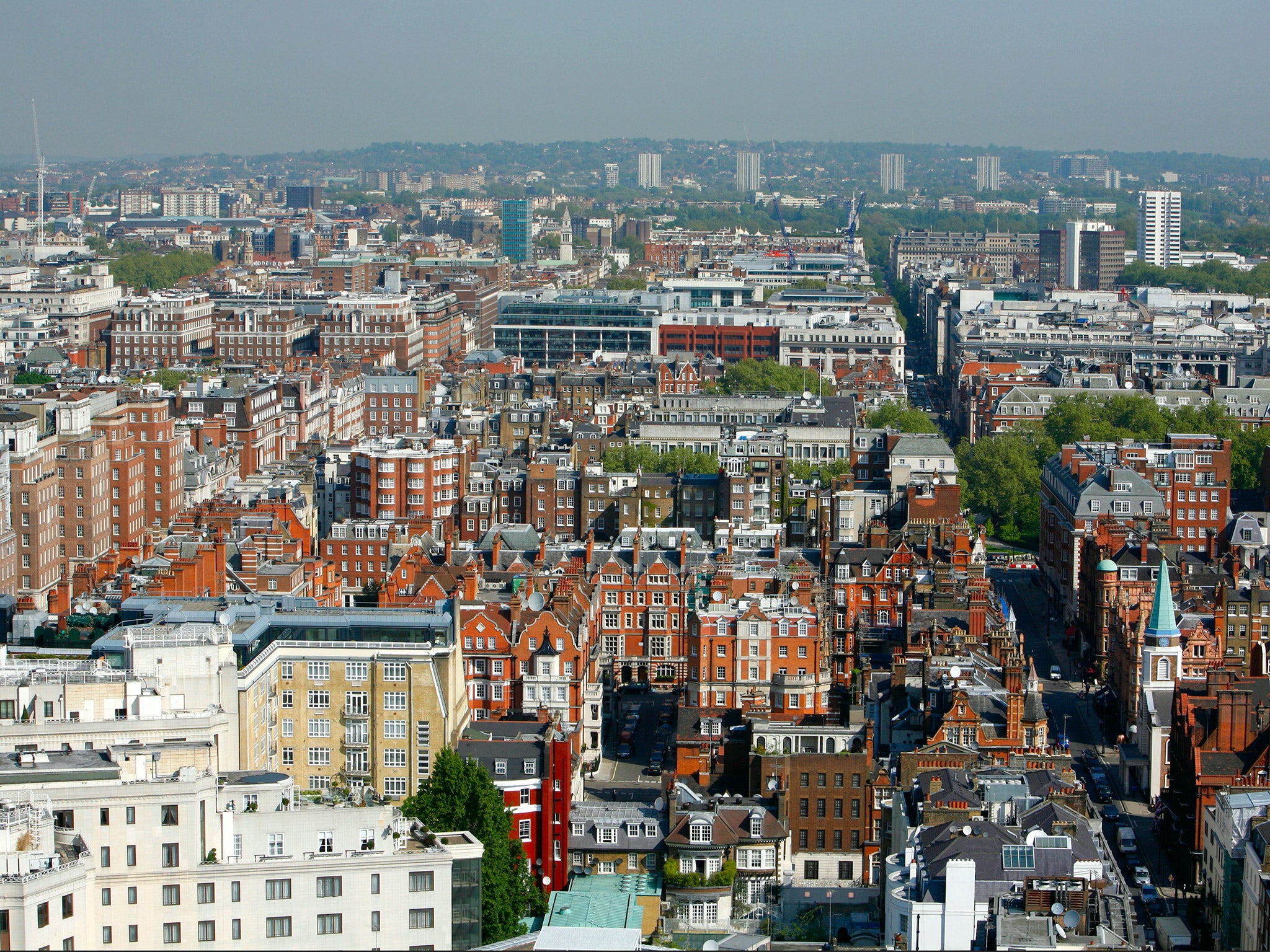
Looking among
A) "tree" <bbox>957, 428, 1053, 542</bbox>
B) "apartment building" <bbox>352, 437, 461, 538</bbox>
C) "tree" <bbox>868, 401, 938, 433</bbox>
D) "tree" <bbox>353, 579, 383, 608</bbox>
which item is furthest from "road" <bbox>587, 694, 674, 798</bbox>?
"tree" <bbox>868, 401, 938, 433</bbox>

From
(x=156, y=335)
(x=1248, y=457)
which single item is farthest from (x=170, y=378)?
(x=1248, y=457)

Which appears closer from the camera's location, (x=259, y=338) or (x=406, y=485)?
(x=406, y=485)

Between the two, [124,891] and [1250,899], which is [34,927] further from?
[1250,899]

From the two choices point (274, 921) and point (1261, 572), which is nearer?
point (274, 921)

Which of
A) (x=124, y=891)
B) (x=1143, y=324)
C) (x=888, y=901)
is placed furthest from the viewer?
(x=1143, y=324)

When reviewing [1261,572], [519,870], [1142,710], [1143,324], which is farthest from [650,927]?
[1143,324]

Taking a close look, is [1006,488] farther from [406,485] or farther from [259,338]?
[259,338]
